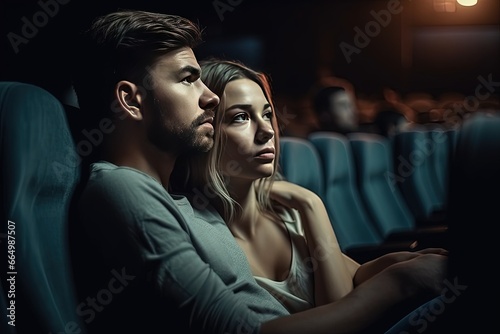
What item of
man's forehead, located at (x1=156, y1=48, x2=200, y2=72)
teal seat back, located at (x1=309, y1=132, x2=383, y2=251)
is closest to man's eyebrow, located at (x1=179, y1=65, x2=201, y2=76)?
man's forehead, located at (x1=156, y1=48, x2=200, y2=72)

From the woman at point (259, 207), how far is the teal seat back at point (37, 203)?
32cm

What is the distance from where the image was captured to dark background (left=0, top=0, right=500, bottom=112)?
45.8 inches

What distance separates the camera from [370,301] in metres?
0.91

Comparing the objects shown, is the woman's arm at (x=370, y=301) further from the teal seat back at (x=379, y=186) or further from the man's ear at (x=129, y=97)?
the teal seat back at (x=379, y=186)

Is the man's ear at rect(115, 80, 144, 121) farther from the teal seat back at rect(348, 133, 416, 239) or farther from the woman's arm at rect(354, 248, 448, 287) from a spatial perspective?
the teal seat back at rect(348, 133, 416, 239)

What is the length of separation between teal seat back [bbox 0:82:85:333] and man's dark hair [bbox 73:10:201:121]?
126 mm

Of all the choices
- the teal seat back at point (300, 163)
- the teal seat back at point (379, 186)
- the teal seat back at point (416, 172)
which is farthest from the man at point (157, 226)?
the teal seat back at point (416, 172)

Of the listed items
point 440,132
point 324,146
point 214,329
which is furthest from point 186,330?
point 440,132

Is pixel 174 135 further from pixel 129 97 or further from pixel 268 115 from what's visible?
pixel 268 115

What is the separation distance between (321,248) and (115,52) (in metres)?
0.50

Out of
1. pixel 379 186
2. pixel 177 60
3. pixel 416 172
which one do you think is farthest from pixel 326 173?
pixel 177 60

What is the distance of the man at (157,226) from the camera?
857 mm

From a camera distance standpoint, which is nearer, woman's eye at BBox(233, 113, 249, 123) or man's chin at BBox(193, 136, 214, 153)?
man's chin at BBox(193, 136, 214, 153)

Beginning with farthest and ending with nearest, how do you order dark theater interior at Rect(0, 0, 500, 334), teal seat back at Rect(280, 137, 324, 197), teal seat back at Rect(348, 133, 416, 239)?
teal seat back at Rect(348, 133, 416, 239)
teal seat back at Rect(280, 137, 324, 197)
dark theater interior at Rect(0, 0, 500, 334)
